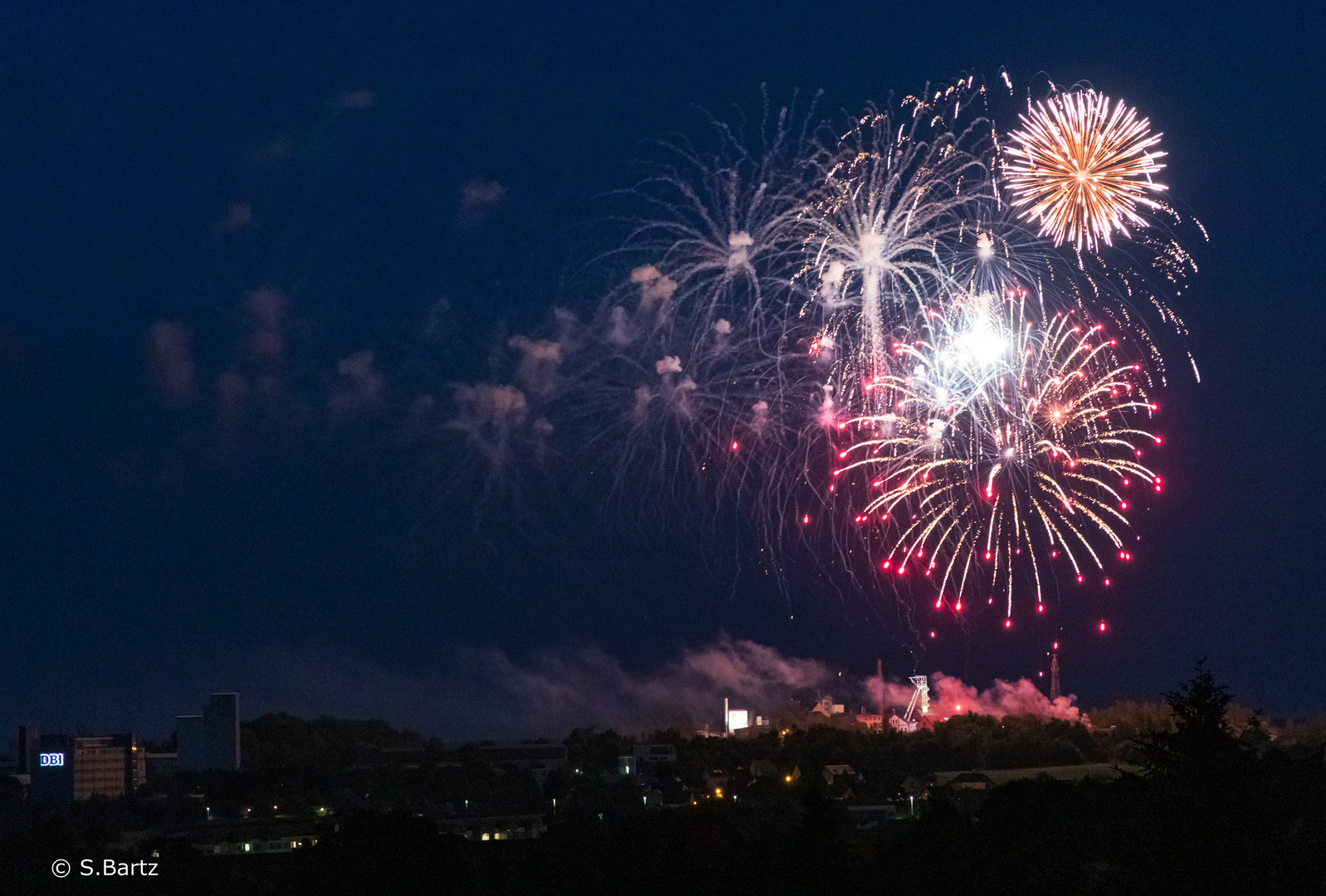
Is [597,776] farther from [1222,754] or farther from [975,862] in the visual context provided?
[1222,754]

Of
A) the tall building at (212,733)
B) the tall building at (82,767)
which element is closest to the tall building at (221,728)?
the tall building at (212,733)

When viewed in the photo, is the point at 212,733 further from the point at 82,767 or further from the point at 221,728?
the point at 82,767

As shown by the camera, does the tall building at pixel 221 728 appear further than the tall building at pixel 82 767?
Yes

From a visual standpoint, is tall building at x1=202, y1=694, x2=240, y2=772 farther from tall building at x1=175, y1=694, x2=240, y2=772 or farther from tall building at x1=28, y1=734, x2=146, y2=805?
tall building at x1=28, y1=734, x2=146, y2=805

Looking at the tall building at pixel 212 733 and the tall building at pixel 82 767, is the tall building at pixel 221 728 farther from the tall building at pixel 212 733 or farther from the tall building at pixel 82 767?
the tall building at pixel 82 767

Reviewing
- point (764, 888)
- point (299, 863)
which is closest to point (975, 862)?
point (764, 888)

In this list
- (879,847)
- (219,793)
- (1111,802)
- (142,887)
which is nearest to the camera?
(142,887)
